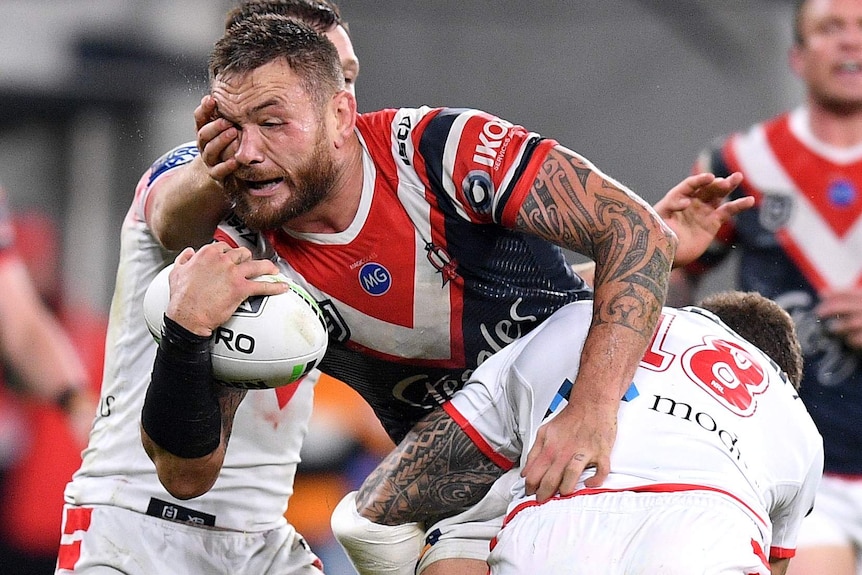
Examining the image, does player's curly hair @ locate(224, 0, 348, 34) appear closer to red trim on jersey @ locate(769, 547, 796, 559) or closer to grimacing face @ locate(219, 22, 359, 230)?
grimacing face @ locate(219, 22, 359, 230)

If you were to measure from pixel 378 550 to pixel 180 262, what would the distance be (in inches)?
35.6

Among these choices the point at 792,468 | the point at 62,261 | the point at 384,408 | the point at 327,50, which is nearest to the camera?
the point at 792,468

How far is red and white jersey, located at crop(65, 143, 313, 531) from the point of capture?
3.12 m

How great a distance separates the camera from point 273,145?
2.64 meters

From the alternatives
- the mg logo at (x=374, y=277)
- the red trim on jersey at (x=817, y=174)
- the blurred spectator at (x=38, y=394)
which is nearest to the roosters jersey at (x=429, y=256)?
the mg logo at (x=374, y=277)

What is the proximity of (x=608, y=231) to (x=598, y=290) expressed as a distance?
13 centimetres

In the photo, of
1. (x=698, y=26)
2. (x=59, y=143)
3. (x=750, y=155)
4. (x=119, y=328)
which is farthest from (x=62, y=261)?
(x=698, y=26)

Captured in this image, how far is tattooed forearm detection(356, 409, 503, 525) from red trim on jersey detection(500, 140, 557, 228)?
53 cm

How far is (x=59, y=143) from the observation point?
186 inches

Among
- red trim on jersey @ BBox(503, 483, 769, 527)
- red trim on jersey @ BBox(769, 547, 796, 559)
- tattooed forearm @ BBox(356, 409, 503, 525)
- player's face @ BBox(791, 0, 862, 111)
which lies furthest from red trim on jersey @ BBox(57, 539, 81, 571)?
player's face @ BBox(791, 0, 862, 111)

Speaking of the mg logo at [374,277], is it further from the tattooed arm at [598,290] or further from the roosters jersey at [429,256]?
the tattooed arm at [598,290]

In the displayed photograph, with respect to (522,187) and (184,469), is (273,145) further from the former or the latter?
(184,469)

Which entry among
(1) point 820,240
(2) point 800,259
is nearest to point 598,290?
(2) point 800,259

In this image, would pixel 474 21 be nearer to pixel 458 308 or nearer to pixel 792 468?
pixel 458 308
